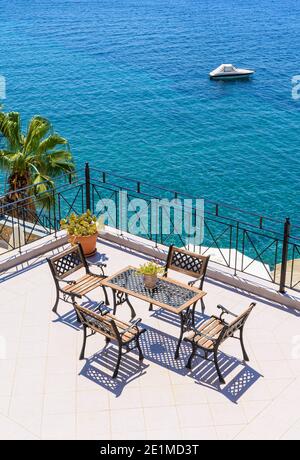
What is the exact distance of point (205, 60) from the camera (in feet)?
185

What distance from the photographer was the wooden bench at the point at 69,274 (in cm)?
1051

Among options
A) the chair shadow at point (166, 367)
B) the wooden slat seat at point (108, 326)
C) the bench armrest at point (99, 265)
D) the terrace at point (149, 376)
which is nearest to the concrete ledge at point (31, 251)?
the terrace at point (149, 376)

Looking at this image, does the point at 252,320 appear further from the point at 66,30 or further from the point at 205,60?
the point at 66,30

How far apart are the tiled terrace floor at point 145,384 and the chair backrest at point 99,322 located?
0.61m

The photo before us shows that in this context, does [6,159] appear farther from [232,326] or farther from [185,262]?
[232,326]

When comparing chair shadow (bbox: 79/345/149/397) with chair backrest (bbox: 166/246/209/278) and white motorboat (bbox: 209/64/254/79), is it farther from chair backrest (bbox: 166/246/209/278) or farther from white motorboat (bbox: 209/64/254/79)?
white motorboat (bbox: 209/64/254/79)

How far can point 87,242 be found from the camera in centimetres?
1240

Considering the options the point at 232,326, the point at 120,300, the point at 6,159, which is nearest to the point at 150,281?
the point at 120,300

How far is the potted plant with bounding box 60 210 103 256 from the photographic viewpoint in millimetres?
12320

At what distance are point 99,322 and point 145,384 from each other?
1.12 metres

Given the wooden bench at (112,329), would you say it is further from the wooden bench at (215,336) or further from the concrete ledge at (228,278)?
the concrete ledge at (228,278)

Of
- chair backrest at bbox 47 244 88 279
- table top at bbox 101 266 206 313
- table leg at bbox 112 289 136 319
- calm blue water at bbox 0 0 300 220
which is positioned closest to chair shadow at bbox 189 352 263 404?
table top at bbox 101 266 206 313

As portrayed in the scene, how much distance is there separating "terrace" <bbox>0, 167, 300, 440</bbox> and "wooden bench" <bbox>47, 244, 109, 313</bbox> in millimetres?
398

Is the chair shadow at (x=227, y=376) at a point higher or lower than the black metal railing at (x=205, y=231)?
higher
